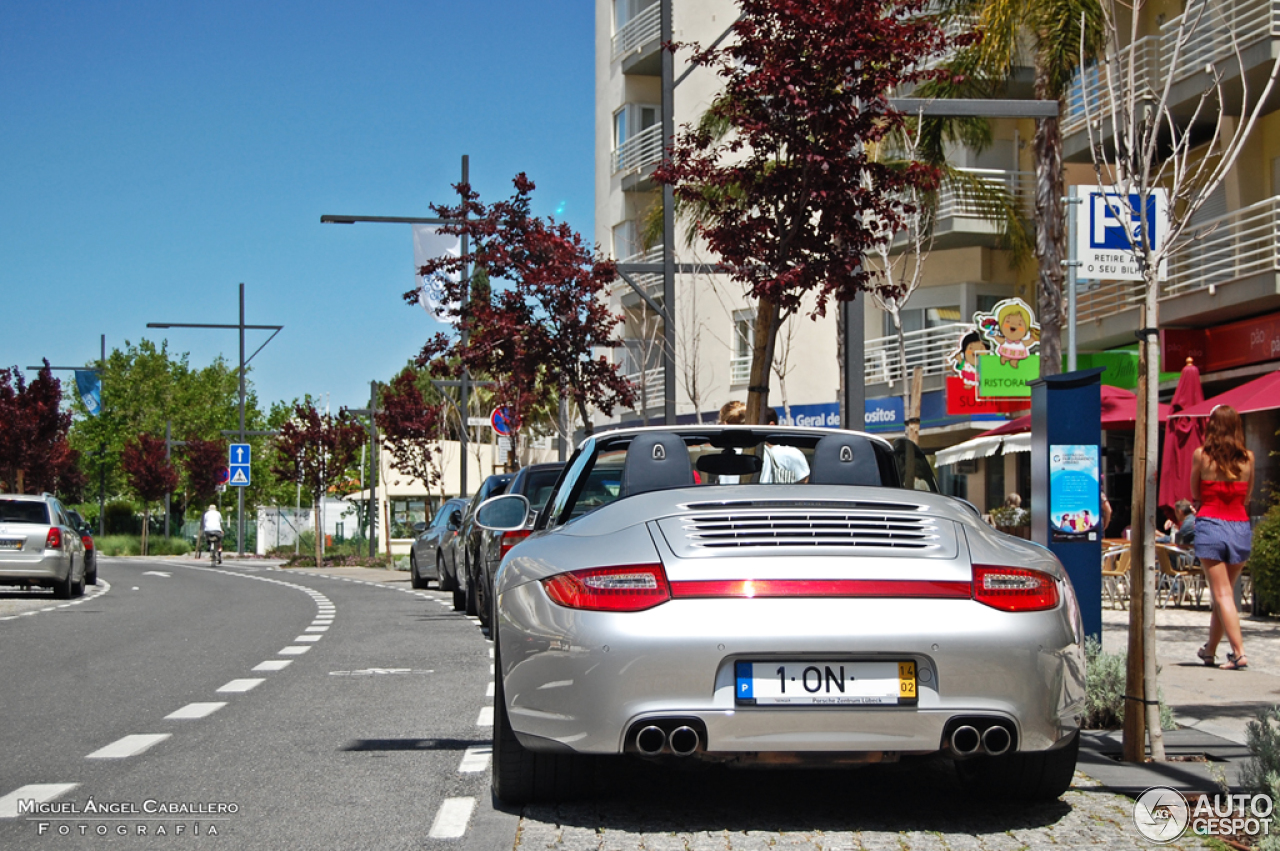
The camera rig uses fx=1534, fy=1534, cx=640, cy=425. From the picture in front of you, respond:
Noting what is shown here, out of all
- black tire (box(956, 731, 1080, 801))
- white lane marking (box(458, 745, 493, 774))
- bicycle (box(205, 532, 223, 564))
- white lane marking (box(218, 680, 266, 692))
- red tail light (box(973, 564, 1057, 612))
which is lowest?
bicycle (box(205, 532, 223, 564))

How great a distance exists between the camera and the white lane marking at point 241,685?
1030 cm

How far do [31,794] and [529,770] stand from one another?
7.06 feet

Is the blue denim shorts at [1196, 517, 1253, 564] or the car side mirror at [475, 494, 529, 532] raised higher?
the car side mirror at [475, 494, 529, 532]

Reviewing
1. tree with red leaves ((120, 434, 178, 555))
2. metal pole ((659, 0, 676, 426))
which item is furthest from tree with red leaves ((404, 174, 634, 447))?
tree with red leaves ((120, 434, 178, 555))

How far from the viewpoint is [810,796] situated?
5914 millimetres

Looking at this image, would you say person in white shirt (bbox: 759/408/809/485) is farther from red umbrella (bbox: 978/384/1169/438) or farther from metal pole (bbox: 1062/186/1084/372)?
metal pole (bbox: 1062/186/1084/372)

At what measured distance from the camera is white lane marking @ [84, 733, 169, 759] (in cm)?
725

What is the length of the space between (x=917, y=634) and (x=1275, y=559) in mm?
11439

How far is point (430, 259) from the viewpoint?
28016 millimetres

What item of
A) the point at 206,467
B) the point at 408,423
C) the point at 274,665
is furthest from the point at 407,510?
the point at 274,665

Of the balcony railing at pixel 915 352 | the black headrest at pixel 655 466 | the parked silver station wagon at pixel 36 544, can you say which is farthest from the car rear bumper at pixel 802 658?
the balcony railing at pixel 915 352

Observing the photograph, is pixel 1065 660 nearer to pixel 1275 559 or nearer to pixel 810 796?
pixel 810 796

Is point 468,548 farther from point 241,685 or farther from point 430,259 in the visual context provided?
point 430,259

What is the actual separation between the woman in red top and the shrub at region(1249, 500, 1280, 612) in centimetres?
418
